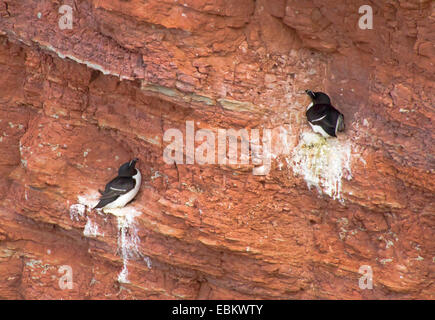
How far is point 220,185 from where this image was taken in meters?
9.47

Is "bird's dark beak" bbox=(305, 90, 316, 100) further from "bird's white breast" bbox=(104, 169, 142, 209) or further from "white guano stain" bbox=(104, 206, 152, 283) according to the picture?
"white guano stain" bbox=(104, 206, 152, 283)

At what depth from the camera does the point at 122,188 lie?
9.96 metres

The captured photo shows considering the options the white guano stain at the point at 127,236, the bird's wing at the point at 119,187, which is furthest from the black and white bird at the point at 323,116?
the white guano stain at the point at 127,236

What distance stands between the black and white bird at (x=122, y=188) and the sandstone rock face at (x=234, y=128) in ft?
0.78

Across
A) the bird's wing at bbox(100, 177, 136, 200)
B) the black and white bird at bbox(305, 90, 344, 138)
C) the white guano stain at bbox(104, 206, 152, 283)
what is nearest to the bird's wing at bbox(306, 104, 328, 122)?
the black and white bird at bbox(305, 90, 344, 138)

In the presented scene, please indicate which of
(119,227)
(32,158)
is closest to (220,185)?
(119,227)

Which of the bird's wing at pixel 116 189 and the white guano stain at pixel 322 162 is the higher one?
the white guano stain at pixel 322 162

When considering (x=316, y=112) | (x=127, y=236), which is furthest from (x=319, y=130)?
(x=127, y=236)

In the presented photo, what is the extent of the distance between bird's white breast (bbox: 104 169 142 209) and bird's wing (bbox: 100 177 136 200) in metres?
0.06

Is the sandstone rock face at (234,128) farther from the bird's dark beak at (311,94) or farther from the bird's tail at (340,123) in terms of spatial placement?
the bird's dark beak at (311,94)

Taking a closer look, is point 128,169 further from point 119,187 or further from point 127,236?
point 127,236

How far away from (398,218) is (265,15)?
131 inches

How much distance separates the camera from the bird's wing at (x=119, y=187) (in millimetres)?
9969

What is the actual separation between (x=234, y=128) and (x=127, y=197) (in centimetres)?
212
